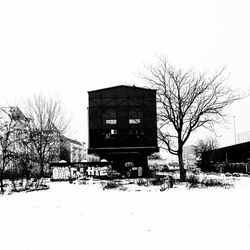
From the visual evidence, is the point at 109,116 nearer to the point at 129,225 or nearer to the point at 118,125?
the point at 118,125

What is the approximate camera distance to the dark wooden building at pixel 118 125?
40.8m

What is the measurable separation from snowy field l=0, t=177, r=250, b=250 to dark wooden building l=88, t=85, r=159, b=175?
2833 centimetres

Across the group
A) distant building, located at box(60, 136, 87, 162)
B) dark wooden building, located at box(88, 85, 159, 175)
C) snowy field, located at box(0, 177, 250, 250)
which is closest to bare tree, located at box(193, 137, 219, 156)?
distant building, located at box(60, 136, 87, 162)

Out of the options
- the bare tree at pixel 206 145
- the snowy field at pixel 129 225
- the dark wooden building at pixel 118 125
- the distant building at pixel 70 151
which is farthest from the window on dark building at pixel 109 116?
the bare tree at pixel 206 145

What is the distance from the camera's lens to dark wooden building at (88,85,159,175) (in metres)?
40.8

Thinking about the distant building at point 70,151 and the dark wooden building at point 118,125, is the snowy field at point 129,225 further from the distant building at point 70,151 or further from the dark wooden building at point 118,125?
the dark wooden building at point 118,125

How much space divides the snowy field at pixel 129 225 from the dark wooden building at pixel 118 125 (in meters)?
28.3

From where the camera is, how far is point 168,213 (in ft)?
32.8

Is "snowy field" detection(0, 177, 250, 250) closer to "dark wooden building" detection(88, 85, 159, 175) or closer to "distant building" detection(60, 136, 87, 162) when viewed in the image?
"distant building" detection(60, 136, 87, 162)

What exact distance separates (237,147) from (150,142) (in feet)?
44.6

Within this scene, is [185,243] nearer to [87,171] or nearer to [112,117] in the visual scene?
[87,171]

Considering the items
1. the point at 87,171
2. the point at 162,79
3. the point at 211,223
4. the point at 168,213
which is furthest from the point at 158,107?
the point at 211,223

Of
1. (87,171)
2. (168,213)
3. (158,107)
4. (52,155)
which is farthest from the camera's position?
(52,155)

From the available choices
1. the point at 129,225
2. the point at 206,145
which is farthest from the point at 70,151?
the point at 129,225
